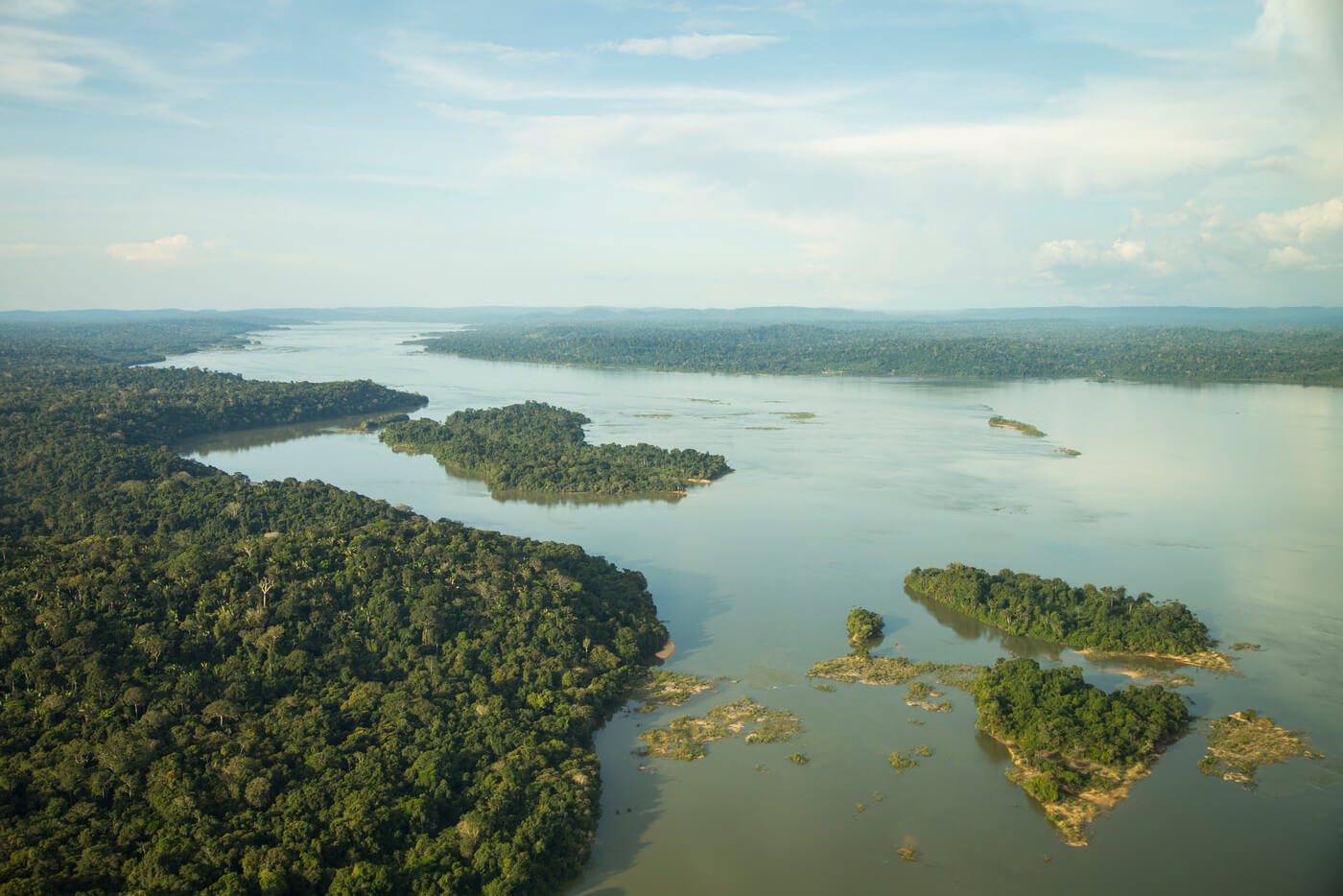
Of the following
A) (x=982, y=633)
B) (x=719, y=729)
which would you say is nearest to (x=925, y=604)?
(x=982, y=633)

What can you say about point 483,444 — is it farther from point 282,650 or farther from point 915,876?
point 915,876

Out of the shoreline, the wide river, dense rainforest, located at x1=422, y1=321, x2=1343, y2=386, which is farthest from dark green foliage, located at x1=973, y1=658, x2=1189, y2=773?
dense rainforest, located at x1=422, y1=321, x2=1343, y2=386

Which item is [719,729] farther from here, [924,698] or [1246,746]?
[1246,746]

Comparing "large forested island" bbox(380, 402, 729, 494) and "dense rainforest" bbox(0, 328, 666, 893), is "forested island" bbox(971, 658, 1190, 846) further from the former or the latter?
"large forested island" bbox(380, 402, 729, 494)

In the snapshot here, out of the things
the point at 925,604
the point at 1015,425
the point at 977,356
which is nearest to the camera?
the point at 925,604

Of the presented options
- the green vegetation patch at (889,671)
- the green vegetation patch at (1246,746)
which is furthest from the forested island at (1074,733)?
the green vegetation patch at (889,671)

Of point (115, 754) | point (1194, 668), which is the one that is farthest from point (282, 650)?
point (1194, 668)
